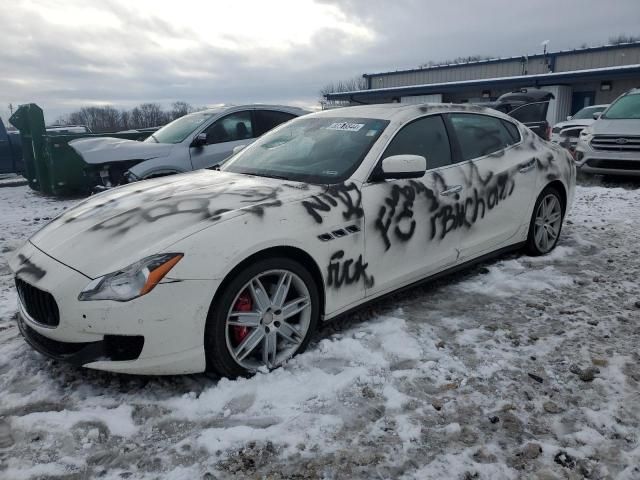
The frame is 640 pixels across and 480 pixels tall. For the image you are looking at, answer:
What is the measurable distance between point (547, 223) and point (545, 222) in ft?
0.13

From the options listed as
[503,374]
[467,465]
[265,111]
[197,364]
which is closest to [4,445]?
[197,364]

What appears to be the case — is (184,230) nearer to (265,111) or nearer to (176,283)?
(176,283)

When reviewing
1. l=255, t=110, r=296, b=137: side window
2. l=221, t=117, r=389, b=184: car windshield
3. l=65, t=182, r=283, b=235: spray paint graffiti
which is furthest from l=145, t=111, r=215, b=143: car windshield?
l=65, t=182, r=283, b=235: spray paint graffiti

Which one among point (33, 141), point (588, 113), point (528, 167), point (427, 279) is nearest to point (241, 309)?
point (427, 279)

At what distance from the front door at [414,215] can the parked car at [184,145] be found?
4267 millimetres

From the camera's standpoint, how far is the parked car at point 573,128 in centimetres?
1152

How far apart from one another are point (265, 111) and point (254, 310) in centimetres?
575

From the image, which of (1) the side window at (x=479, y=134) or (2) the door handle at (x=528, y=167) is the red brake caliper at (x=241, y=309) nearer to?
(1) the side window at (x=479, y=134)

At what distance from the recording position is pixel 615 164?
9141 mm

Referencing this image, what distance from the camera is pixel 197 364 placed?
106 inches

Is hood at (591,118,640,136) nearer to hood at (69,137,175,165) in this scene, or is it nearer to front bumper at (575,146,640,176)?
front bumper at (575,146,640,176)

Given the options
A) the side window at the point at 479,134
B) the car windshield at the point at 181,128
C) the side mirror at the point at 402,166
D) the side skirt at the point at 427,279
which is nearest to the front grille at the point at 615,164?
the side skirt at the point at 427,279

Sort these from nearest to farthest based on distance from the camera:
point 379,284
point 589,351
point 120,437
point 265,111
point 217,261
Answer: point 120,437 < point 217,261 < point 589,351 < point 379,284 < point 265,111

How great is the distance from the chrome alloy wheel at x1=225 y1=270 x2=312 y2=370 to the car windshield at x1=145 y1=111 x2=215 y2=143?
205 inches
